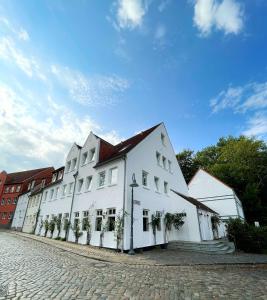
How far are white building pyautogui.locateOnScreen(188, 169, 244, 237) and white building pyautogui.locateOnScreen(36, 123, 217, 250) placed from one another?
6.89m

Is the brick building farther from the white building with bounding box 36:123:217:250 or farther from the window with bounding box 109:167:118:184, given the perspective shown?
the window with bounding box 109:167:118:184

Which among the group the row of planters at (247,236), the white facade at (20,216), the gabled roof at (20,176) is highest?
the gabled roof at (20,176)

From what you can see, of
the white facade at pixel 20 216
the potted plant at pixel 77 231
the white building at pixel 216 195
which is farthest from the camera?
the white facade at pixel 20 216

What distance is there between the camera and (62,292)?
5398 mm

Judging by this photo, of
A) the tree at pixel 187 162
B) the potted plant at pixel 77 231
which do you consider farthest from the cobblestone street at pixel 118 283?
the tree at pixel 187 162

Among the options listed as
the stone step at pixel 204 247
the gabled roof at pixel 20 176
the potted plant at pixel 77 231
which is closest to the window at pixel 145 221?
the stone step at pixel 204 247

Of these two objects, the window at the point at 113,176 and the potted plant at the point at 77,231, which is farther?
the potted plant at the point at 77,231

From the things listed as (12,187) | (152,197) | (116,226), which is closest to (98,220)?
(116,226)

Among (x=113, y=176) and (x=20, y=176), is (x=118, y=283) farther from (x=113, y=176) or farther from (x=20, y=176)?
(x=20, y=176)

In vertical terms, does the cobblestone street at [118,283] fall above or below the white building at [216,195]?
below

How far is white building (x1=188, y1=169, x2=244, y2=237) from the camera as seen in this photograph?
91.7 feet

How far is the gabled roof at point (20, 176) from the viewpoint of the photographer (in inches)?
1997

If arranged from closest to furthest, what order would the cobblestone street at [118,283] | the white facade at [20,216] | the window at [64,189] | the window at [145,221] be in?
1. the cobblestone street at [118,283]
2. the window at [145,221]
3. the window at [64,189]
4. the white facade at [20,216]

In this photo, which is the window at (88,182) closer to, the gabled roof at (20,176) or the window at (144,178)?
the window at (144,178)
